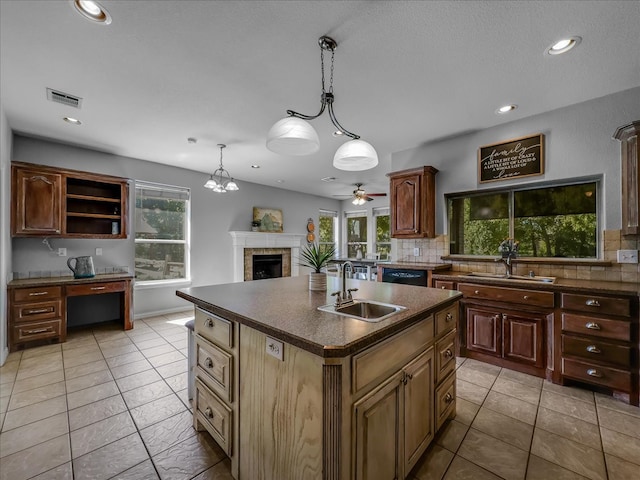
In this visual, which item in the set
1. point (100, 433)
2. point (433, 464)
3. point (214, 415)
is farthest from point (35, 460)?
point (433, 464)

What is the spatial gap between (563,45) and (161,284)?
5737mm

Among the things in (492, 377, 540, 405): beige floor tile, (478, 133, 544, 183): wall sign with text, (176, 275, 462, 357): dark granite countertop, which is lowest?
(492, 377, 540, 405): beige floor tile

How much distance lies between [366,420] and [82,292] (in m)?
4.13

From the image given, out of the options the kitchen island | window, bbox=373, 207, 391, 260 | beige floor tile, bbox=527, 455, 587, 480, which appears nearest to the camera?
the kitchen island

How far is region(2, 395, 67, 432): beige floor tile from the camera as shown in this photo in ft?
6.47

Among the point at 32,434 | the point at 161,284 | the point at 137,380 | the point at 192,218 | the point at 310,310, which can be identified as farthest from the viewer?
the point at 192,218

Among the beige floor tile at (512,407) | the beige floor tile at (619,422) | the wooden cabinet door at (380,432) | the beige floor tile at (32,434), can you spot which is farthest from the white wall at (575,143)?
the beige floor tile at (32,434)

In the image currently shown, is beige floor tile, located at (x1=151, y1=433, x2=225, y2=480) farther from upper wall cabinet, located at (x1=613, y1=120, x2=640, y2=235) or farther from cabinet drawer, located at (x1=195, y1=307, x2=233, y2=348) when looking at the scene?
upper wall cabinet, located at (x1=613, y1=120, x2=640, y2=235)

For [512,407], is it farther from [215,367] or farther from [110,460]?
[110,460]

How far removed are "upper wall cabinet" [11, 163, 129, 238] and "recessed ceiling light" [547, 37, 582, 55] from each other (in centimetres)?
509

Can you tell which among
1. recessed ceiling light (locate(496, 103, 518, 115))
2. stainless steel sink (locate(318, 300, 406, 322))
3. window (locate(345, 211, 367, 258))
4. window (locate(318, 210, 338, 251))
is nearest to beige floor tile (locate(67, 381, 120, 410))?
stainless steel sink (locate(318, 300, 406, 322))

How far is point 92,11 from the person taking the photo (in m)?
1.66

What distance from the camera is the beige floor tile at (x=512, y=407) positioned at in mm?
2062

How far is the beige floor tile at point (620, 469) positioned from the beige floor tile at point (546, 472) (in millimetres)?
198
